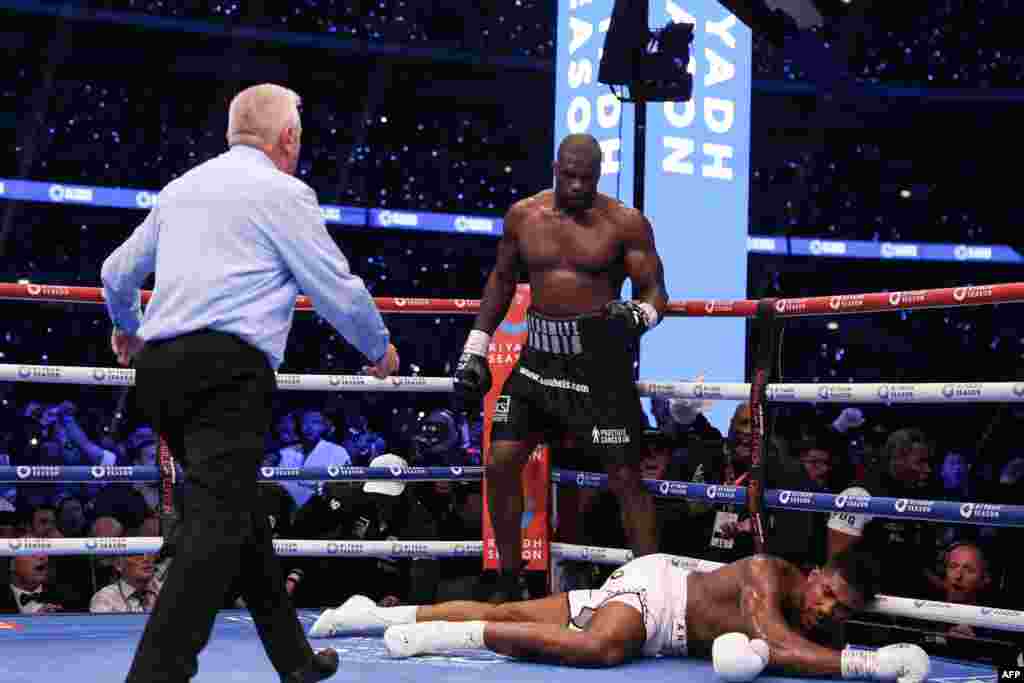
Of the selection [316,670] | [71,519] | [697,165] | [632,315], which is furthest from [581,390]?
[697,165]

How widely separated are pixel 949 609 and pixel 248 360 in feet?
4.77

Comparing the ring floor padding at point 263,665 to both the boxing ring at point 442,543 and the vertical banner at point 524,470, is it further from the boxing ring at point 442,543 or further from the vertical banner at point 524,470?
the vertical banner at point 524,470

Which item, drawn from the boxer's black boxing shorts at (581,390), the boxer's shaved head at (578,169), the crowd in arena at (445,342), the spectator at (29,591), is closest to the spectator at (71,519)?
the crowd in arena at (445,342)

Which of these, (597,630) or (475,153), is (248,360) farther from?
(475,153)

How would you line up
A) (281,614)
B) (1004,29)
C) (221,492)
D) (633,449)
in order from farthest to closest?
(1004,29), (633,449), (281,614), (221,492)

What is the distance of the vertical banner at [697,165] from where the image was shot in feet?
21.0

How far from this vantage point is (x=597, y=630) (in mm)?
2734

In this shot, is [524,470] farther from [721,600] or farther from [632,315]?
[721,600]

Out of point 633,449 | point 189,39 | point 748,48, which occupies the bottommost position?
point 633,449

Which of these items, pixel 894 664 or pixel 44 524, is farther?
pixel 44 524

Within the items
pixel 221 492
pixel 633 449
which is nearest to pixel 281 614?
pixel 221 492

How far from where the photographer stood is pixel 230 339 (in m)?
2.08

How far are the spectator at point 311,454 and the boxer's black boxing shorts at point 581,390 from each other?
90 centimetres

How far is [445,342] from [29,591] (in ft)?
28.1
